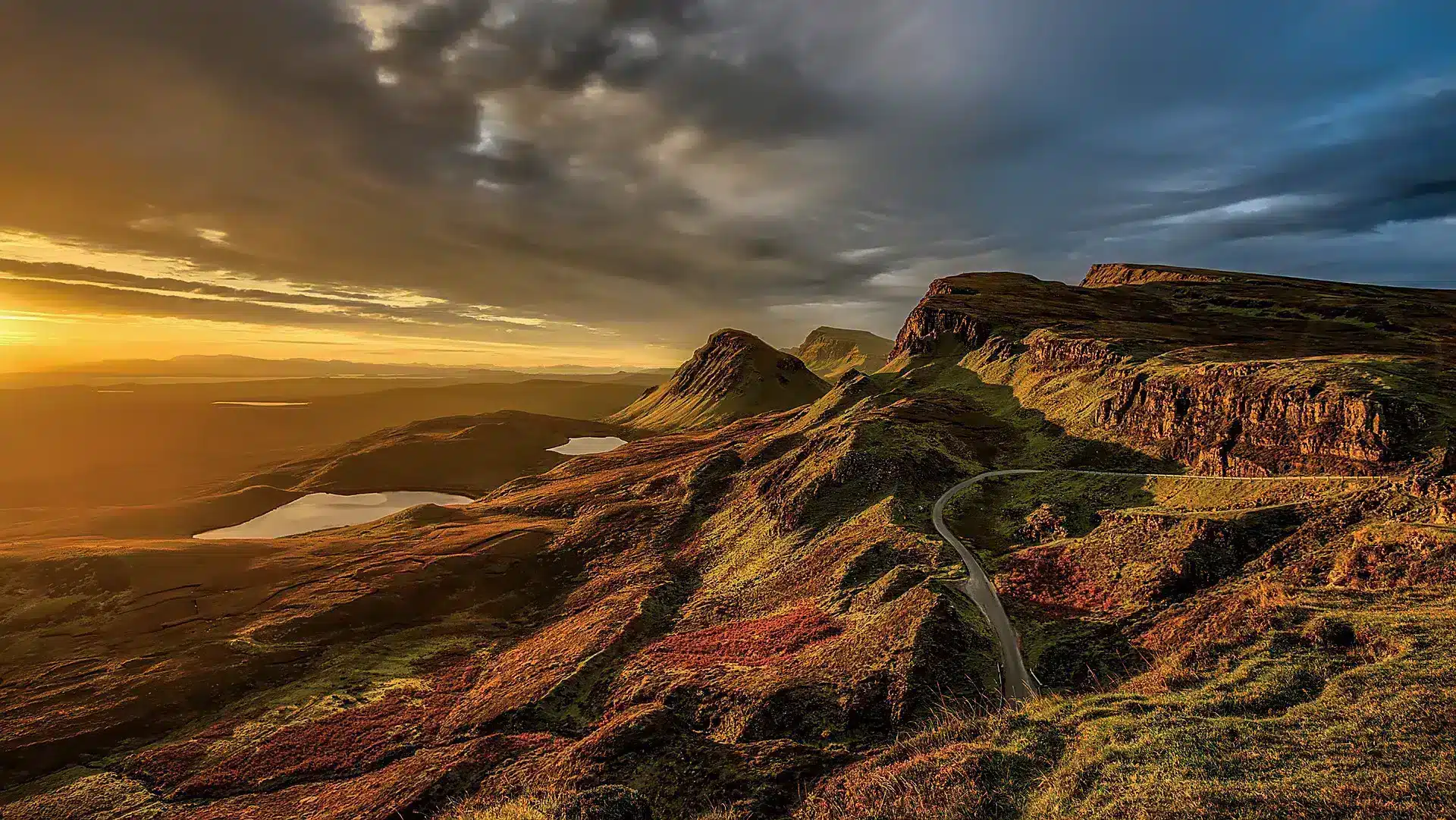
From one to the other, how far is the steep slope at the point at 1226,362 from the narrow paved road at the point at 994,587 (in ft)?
11.1

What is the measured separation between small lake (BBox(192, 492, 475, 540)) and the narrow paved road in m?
116

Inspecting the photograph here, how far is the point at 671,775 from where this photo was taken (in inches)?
1141

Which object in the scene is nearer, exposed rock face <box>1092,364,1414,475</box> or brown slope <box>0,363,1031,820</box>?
brown slope <box>0,363,1031,820</box>

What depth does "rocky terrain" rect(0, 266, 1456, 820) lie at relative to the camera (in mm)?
21172

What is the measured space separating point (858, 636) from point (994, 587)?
13.2 m

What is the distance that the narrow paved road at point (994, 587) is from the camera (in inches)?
1302

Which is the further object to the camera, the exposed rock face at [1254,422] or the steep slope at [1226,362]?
the steep slope at [1226,362]

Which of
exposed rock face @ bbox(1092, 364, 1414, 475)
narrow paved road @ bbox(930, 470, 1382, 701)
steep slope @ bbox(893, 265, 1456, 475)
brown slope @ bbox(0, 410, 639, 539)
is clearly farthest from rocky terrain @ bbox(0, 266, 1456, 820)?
brown slope @ bbox(0, 410, 639, 539)

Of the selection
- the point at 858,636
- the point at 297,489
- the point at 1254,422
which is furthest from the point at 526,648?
the point at 297,489

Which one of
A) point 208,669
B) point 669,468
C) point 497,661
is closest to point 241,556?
point 208,669

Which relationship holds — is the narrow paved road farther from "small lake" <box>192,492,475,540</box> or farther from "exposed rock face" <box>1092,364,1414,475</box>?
"small lake" <box>192,492,475,540</box>

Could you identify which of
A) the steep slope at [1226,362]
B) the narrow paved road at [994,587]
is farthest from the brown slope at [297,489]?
the narrow paved road at [994,587]

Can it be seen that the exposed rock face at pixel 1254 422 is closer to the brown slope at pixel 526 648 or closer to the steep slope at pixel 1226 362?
the steep slope at pixel 1226 362

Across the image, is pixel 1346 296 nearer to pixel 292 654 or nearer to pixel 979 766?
pixel 979 766
